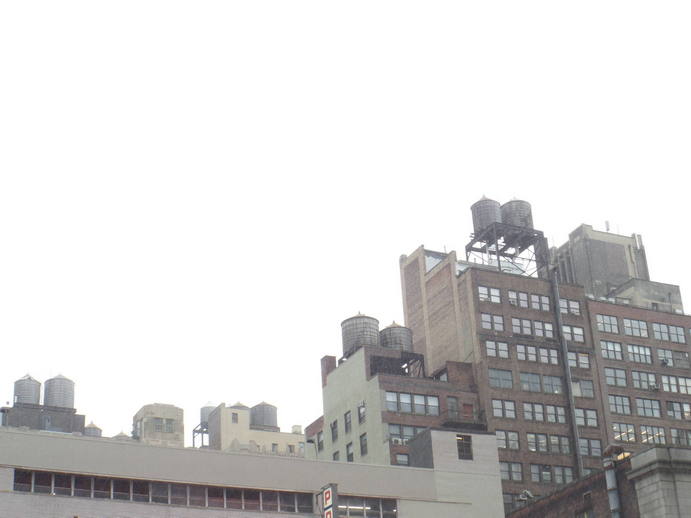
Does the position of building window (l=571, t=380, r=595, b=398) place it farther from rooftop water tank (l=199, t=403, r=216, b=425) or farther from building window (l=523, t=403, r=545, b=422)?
rooftop water tank (l=199, t=403, r=216, b=425)

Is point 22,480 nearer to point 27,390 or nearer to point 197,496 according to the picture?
point 197,496

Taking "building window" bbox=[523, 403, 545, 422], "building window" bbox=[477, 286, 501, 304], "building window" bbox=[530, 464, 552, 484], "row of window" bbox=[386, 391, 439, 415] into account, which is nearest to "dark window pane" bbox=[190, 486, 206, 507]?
"row of window" bbox=[386, 391, 439, 415]

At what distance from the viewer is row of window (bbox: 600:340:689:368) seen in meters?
118

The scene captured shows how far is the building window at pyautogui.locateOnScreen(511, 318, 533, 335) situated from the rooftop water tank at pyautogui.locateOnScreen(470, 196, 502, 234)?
13646mm

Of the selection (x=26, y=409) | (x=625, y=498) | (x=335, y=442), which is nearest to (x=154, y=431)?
(x=26, y=409)

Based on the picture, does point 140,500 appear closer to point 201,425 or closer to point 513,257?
point 513,257

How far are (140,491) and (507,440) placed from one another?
46.9 meters

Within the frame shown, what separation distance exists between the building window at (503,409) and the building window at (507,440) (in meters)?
1.74

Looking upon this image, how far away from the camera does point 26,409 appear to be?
444 ft

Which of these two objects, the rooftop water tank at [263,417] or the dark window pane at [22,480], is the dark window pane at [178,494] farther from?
the rooftop water tank at [263,417]

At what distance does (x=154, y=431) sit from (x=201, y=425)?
402 inches

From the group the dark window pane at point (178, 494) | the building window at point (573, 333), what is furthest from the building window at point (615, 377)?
the dark window pane at point (178, 494)

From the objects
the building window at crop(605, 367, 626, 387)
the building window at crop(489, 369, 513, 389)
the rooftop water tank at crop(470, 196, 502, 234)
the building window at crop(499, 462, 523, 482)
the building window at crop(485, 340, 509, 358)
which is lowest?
the building window at crop(499, 462, 523, 482)

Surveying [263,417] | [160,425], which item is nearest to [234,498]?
[160,425]
